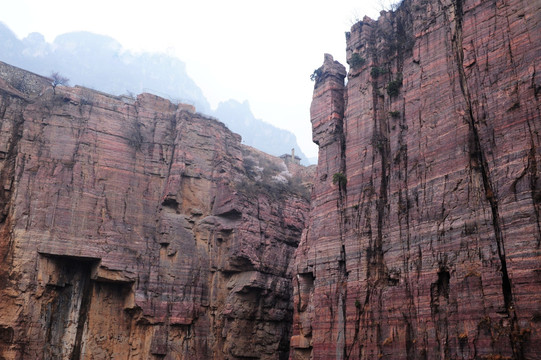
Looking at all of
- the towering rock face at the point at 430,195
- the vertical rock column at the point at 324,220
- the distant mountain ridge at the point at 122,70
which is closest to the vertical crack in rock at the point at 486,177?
the towering rock face at the point at 430,195

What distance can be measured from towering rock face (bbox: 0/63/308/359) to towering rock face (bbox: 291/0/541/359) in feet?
22.5

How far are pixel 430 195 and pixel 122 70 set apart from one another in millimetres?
147425

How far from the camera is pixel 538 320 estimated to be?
53.3 feet

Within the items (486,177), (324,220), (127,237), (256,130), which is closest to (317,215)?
(324,220)

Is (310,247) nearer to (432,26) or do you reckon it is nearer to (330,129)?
(330,129)

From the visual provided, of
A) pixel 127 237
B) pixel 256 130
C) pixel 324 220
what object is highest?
pixel 256 130

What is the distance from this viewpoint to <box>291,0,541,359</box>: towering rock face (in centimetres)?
1788

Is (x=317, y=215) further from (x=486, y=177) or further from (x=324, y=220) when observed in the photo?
(x=486, y=177)

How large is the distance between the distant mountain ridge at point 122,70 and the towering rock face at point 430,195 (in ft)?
373

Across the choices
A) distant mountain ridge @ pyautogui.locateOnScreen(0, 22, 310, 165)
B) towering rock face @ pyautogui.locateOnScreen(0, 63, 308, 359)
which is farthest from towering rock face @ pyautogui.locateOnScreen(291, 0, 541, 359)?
distant mountain ridge @ pyautogui.locateOnScreen(0, 22, 310, 165)

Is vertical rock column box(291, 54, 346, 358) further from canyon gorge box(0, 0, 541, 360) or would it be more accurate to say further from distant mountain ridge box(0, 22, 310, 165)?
distant mountain ridge box(0, 22, 310, 165)

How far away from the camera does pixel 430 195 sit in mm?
21281

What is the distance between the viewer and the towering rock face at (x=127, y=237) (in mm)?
28547

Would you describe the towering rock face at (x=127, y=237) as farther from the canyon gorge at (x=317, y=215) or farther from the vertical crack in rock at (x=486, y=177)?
the vertical crack in rock at (x=486, y=177)
